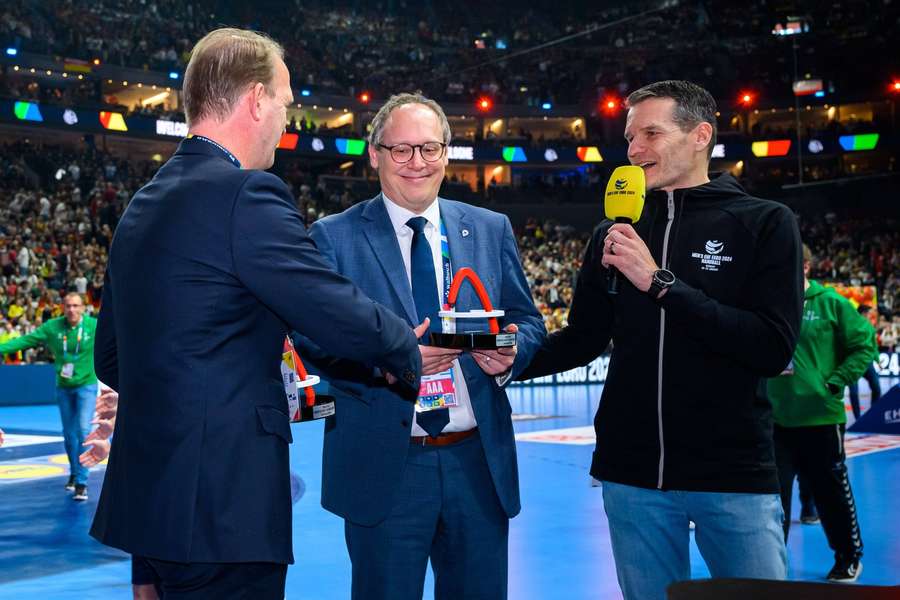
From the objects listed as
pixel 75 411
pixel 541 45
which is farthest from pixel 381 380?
pixel 541 45

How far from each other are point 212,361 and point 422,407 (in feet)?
3.14

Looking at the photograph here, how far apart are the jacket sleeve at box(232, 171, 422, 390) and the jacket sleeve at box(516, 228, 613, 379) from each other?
1.15m

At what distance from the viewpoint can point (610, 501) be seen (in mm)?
3055

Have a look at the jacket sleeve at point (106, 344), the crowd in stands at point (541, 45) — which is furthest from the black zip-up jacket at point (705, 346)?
the crowd in stands at point (541, 45)

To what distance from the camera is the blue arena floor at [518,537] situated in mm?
5879

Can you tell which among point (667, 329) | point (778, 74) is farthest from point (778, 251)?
point (778, 74)

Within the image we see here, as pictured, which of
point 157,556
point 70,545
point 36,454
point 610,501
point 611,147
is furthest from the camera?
point 611,147

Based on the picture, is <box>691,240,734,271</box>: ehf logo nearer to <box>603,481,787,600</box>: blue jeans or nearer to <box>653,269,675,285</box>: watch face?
<box>653,269,675,285</box>: watch face

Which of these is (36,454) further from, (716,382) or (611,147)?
(611,147)

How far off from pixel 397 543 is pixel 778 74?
46.0 meters

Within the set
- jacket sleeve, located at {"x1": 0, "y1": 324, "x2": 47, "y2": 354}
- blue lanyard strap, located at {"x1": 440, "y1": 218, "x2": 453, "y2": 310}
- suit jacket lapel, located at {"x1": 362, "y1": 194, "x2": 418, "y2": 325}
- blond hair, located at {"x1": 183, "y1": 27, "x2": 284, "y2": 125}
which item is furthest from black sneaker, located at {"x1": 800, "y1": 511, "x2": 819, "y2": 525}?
jacket sleeve, located at {"x1": 0, "y1": 324, "x2": 47, "y2": 354}

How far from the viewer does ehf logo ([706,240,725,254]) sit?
2.94 meters

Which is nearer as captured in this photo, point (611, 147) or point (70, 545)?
point (70, 545)

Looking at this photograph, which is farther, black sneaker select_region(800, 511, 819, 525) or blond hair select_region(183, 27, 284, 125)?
black sneaker select_region(800, 511, 819, 525)
